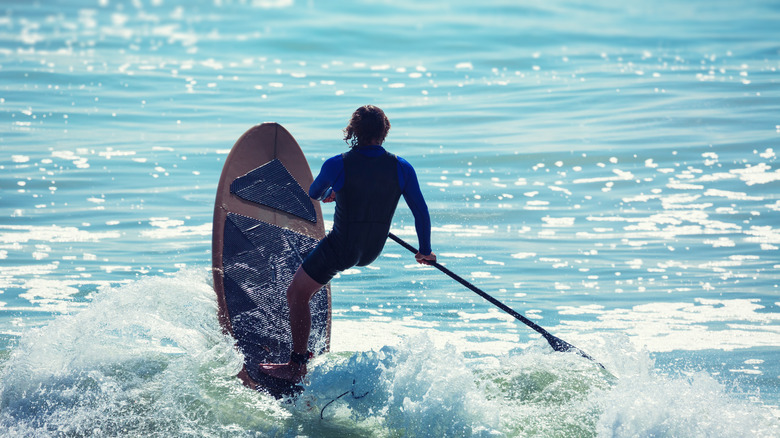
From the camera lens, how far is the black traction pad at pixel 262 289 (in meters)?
6.11

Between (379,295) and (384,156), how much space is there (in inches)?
123

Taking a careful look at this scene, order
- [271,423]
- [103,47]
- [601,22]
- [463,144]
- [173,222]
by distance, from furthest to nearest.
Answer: [601,22], [103,47], [463,144], [173,222], [271,423]

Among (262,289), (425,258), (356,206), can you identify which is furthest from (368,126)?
(262,289)

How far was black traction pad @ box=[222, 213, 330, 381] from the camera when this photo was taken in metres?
6.11

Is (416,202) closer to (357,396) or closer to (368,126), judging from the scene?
(368,126)

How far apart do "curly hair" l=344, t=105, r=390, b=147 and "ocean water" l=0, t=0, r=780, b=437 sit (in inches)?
47.6

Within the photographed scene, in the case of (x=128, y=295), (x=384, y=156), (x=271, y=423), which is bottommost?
(x=271, y=423)

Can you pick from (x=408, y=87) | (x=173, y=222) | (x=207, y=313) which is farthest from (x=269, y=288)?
(x=408, y=87)

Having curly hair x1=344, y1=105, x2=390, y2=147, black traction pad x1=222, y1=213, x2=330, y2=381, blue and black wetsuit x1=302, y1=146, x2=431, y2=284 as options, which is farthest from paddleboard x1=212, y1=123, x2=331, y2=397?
curly hair x1=344, y1=105, x2=390, y2=147

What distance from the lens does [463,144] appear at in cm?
1470

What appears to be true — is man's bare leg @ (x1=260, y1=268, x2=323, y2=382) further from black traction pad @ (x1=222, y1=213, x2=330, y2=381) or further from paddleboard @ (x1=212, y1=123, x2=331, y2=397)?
black traction pad @ (x1=222, y1=213, x2=330, y2=381)

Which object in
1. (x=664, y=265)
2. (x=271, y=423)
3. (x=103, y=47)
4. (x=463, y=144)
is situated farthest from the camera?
(x=103, y=47)

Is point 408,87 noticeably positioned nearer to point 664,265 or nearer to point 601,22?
point 664,265

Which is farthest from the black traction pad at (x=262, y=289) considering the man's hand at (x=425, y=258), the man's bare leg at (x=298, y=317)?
the man's hand at (x=425, y=258)
